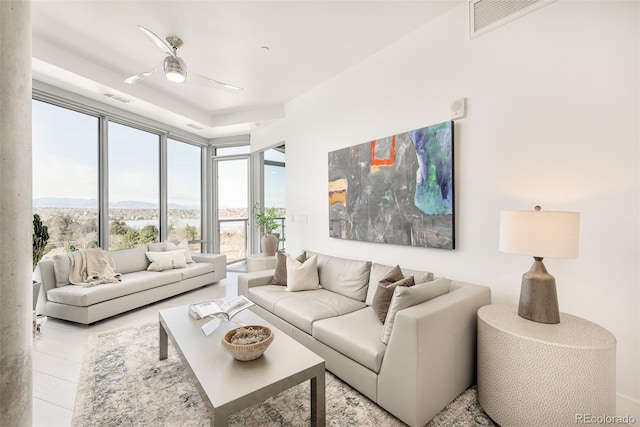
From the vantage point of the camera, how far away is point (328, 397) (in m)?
1.88

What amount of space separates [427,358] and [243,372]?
1033mm

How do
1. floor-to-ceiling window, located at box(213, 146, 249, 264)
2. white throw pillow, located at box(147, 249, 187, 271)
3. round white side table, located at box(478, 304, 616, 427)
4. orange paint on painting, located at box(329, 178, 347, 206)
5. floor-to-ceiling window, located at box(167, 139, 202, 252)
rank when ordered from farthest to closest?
floor-to-ceiling window, located at box(213, 146, 249, 264) → floor-to-ceiling window, located at box(167, 139, 202, 252) → white throw pillow, located at box(147, 249, 187, 271) → orange paint on painting, located at box(329, 178, 347, 206) → round white side table, located at box(478, 304, 616, 427)

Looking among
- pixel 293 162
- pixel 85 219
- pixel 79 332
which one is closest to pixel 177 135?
pixel 85 219

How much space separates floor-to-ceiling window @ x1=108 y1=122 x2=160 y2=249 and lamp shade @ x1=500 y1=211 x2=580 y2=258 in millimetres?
5213

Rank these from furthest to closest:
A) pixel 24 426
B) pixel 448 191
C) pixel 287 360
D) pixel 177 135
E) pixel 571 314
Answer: pixel 177 135 → pixel 448 191 → pixel 571 314 → pixel 287 360 → pixel 24 426

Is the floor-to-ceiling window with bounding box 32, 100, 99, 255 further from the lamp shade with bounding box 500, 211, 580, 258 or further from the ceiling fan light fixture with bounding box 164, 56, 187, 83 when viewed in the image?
the lamp shade with bounding box 500, 211, 580, 258

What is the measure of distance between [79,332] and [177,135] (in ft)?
12.3

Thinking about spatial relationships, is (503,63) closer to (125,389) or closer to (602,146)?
(602,146)

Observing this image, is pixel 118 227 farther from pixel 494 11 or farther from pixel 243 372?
pixel 494 11

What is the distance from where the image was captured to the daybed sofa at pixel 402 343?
1.59m

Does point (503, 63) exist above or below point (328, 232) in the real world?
above

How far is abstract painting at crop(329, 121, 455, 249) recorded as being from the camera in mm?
2475

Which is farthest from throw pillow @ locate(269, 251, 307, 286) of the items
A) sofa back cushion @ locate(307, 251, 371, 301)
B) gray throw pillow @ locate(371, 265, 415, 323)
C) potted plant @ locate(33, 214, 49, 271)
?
potted plant @ locate(33, 214, 49, 271)

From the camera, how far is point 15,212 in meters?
1.08
